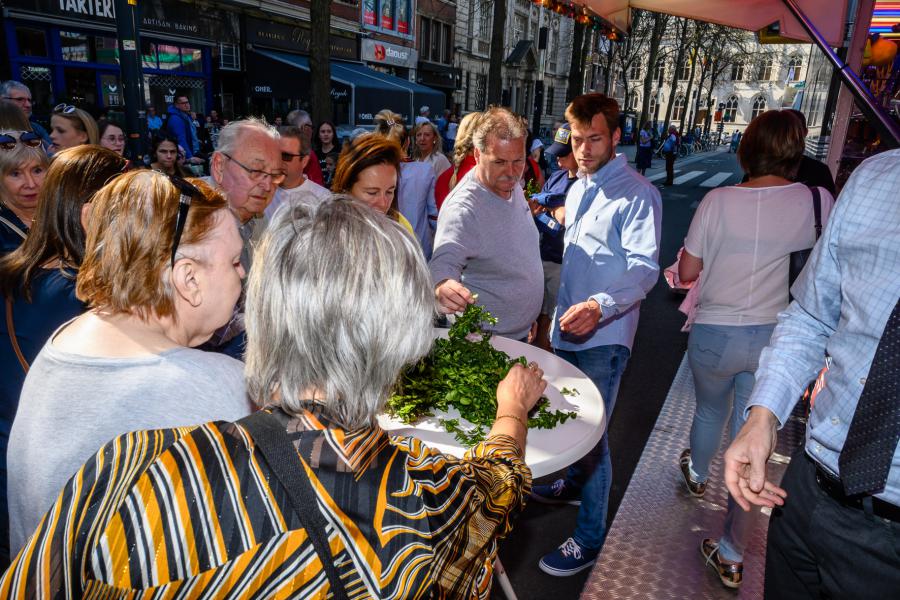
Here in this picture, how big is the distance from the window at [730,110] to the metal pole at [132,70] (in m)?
71.4

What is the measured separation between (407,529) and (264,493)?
269 millimetres

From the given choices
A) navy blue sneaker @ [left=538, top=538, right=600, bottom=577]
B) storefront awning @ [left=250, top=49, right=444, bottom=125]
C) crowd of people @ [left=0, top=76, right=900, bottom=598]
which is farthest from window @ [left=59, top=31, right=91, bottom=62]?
navy blue sneaker @ [left=538, top=538, right=600, bottom=577]

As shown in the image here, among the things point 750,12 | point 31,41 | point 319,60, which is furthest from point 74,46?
point 750,12

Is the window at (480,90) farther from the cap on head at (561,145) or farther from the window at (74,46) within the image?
the cap on head at (561,145)

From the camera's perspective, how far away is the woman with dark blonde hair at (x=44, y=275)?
1.88m

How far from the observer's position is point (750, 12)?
16.1 feet

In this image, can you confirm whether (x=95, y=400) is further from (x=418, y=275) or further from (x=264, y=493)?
(x=418, y=275)

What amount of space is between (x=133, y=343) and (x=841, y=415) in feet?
5.80

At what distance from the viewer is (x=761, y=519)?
3.41m

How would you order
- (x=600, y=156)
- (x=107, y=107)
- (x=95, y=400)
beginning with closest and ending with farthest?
1. (x=95, y=400)
2. (x=600, y=156)
3. (x=107, y=107)

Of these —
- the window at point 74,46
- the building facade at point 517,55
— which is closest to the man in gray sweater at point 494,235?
the window at point 74,46

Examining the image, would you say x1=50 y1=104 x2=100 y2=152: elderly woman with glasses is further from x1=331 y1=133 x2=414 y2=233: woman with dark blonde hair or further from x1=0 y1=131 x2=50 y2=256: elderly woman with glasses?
x1=331 y1=133 x2=414 y2=233: woman with dark blonde hair

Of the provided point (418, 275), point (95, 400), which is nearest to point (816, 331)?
point (418, 275)

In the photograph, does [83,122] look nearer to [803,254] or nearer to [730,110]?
[803,254]
